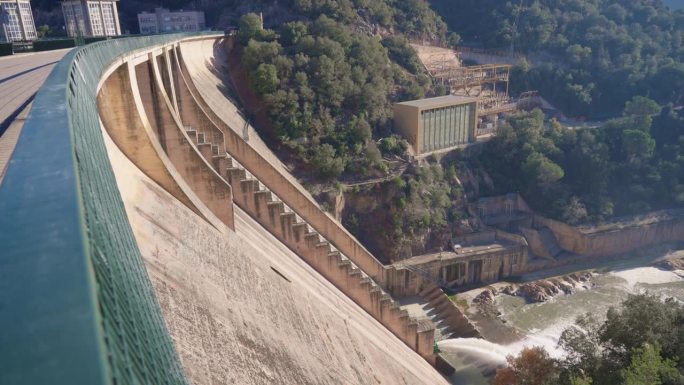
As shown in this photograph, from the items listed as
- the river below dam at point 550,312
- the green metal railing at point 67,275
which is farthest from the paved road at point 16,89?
the river below dam at point 550,312


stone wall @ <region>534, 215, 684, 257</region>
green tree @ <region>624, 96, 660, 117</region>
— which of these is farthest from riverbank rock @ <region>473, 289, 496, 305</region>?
green tree @ <region>624, 96, 660, 117</region>

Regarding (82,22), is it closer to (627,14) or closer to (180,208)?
(180,208)

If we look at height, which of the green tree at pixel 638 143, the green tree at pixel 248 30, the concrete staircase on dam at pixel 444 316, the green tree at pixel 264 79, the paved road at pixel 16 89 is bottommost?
the concrete staircase on dam at pixel 444 316

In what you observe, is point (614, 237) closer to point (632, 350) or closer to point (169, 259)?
point (632, 350)

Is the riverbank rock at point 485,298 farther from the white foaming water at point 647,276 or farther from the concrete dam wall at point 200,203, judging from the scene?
the white foaming water at point 647,276

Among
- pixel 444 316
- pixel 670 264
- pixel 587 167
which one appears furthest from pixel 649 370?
pixel 587 167

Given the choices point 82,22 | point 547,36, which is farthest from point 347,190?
point 547,36

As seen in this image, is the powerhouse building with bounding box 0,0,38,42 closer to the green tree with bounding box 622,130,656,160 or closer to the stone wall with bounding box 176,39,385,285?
the stone wall with bounding box 176,39,385,285

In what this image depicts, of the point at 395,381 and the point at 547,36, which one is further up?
the point at 547,36
